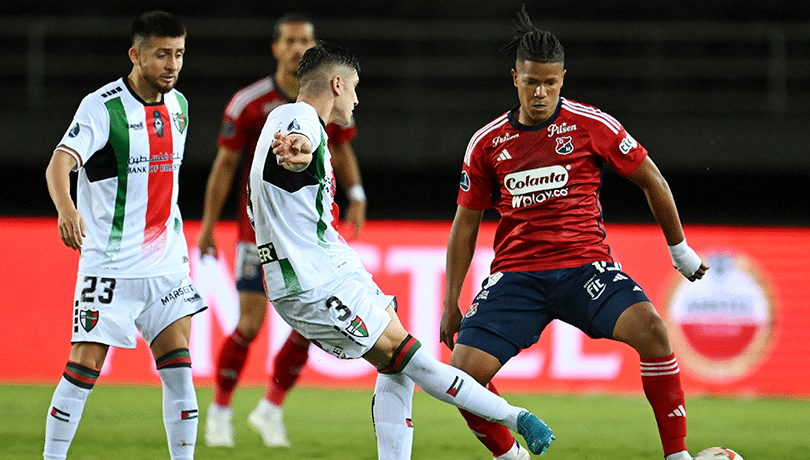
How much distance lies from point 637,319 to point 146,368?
20.1 ft

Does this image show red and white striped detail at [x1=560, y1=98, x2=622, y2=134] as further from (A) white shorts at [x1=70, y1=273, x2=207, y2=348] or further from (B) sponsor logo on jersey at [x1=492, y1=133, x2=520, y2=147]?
(A) white shorts at [x1=70, y1=273, x2=207, y2=348]

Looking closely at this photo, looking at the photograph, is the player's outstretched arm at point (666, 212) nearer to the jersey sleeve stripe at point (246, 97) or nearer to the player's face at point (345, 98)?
the player's face at point (345, 98)

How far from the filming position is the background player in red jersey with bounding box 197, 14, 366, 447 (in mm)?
5688

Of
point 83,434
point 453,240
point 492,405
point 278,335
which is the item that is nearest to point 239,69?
point 278,335

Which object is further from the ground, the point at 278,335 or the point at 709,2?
the point at 709,2

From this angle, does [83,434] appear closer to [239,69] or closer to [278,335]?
[278,335]

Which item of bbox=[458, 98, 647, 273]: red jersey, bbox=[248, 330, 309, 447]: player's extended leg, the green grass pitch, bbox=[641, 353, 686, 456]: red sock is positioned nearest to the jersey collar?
bbox=[458, 98, 647, 273]: red jersey

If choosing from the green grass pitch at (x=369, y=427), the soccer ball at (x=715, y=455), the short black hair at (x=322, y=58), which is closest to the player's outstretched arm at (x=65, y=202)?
the short black hair at (x=322, y=58)

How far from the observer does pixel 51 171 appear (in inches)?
152

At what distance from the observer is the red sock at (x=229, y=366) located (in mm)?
5707

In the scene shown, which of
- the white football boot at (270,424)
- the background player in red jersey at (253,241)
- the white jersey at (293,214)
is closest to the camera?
the white jersey at (293,214)

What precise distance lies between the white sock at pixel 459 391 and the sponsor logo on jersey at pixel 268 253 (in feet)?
2.21

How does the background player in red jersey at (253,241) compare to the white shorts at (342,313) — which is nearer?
the white shorts at (342,313)

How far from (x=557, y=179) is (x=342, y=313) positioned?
47.0 inches
